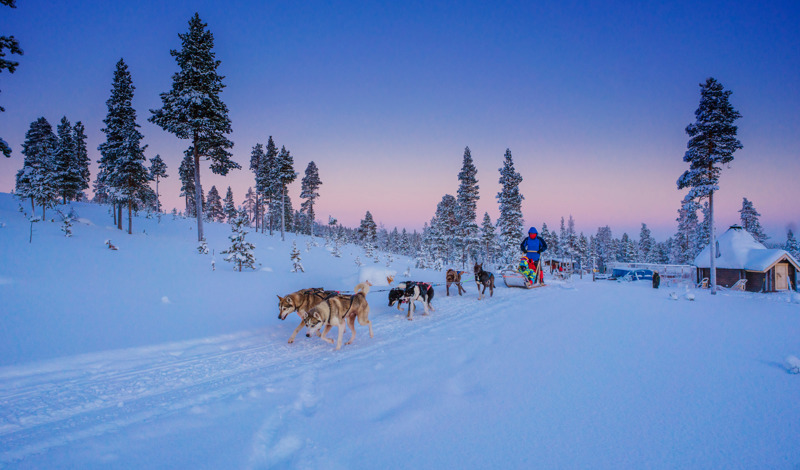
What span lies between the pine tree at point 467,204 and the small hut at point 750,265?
20536mm

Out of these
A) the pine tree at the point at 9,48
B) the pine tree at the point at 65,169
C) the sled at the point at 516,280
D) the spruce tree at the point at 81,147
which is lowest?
the sled at the point at 516,280

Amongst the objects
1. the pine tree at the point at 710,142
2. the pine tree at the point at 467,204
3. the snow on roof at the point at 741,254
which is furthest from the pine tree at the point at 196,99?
the snow on roof at the point at 741,254

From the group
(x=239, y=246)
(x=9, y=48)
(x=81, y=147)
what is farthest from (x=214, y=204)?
(x=9, y=48)

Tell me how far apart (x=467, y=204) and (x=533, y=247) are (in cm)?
1981

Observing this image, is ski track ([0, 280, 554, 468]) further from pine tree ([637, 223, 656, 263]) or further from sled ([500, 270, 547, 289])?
pine tree ([637, 223, 656, 263])

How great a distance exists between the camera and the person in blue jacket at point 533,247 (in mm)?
17812

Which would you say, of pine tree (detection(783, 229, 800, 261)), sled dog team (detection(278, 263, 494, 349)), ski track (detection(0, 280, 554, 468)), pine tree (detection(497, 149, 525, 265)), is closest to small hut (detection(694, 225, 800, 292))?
pine tree (detection(497, 149, 525, 265))

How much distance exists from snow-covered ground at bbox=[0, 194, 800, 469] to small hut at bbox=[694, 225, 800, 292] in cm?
1854

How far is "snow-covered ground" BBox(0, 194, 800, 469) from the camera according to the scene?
9.21 feet

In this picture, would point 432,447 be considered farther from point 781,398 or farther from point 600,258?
point 600,258

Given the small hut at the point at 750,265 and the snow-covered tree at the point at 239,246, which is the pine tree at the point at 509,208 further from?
the snow-covered tree at the point at 239,246

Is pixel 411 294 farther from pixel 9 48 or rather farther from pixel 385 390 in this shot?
pixel 9 48

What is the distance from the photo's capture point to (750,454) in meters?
2.54

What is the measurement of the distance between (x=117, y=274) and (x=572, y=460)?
14760 mm
